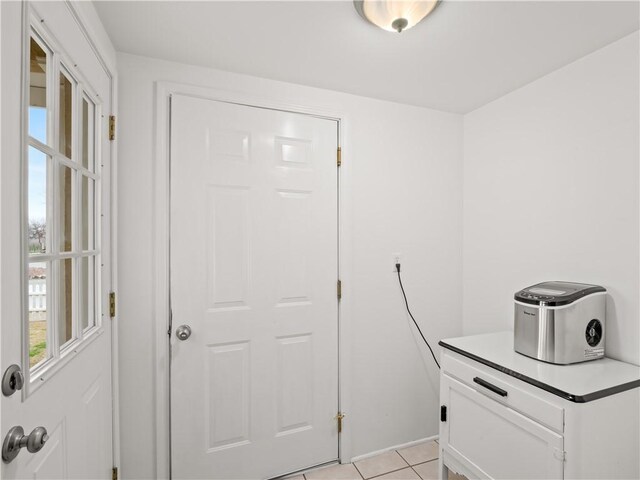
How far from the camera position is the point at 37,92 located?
2.99 ft

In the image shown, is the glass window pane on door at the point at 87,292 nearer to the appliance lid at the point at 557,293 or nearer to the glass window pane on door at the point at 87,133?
the glass window pane on door at the point at 87,133

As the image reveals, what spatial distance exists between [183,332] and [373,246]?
1224mm

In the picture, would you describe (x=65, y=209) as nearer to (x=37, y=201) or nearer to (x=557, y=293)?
(x=37, y=201)

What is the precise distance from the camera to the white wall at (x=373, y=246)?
166cm

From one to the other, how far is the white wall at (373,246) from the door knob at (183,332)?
131 mm

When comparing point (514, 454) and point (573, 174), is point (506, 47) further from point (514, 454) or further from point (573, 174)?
point (514, 454)

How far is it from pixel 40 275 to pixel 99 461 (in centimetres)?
→ 94

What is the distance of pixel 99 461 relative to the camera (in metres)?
1.38

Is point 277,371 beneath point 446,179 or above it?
beneath

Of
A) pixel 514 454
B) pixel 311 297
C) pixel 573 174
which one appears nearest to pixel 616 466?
pixel 514 454

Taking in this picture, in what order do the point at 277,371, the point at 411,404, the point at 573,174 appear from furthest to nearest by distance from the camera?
the point at 411,404, the point at 277,371, the point at 573,174

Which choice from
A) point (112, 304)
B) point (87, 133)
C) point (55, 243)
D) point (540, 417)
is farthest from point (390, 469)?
point (87, 133)

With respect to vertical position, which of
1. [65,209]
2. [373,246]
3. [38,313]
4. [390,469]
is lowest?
[390,469]

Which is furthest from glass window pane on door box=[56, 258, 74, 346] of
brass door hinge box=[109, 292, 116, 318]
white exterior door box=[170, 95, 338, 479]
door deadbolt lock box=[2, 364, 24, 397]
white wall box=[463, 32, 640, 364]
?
white wall box=[463, 32, 640, 364]
